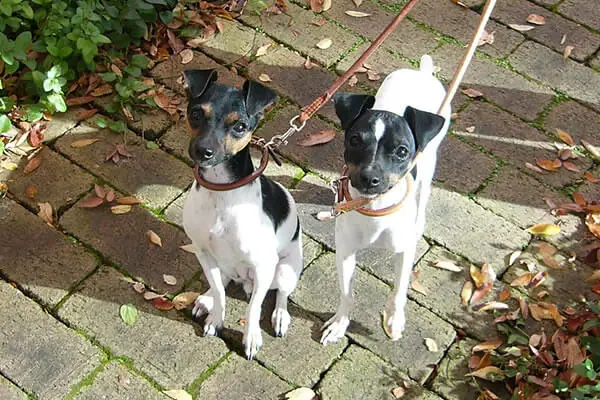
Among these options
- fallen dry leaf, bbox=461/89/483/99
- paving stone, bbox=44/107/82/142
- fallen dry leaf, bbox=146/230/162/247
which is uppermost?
fallen dry leaf, bbox=461/89/483/99

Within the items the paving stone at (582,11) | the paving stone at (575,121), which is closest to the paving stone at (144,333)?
the paving stone at (575,121)

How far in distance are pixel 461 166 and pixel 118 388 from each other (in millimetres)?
2583

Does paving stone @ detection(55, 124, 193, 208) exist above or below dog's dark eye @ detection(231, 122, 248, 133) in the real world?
below

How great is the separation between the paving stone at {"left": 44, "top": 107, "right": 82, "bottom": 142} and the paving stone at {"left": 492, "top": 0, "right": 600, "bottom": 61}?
3.24m

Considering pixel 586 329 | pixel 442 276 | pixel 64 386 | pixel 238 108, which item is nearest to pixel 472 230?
pixel 442 276

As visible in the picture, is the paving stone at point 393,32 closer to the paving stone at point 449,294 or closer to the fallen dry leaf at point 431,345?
the paving stone at point 449,294

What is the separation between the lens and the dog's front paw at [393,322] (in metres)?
4.43

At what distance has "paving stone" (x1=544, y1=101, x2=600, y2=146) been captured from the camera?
5586mm

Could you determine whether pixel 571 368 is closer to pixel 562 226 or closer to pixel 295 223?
pixel 562 226

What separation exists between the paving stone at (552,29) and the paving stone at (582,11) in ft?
0.26

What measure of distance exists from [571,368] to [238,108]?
2.20 meters

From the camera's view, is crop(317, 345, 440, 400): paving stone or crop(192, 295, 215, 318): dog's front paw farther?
crop(192, 295, 215, 318): dog's front paw

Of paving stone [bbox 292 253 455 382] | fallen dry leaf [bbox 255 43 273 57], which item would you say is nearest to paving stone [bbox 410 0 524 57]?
fallen dry leaf [bbox 255 43 273 57]

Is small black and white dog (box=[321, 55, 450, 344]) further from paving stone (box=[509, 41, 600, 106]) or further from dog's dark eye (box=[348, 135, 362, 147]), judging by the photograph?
paving stone (box=[509, 41, 600, 106])
